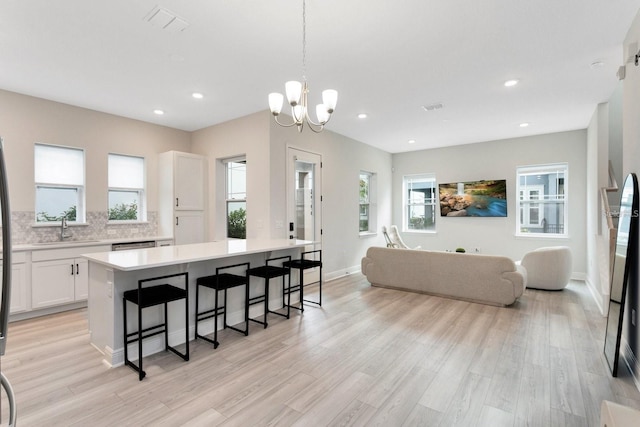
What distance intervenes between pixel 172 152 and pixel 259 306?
303 centimetres

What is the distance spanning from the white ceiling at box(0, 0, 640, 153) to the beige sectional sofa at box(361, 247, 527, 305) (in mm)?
2228

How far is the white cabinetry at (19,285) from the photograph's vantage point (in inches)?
147

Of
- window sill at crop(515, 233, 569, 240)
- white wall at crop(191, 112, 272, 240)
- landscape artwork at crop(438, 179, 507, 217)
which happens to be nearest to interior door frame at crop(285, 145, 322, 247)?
white wall at crop(191, 112, 272, 240)

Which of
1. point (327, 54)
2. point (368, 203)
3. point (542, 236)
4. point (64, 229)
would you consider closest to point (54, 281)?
point (64, 229)

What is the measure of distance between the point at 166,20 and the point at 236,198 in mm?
3263

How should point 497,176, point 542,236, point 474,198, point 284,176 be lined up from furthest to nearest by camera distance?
point 474,198, point 497,176, point 542,236, point 284,176

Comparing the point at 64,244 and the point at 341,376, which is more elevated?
the point at 64,244

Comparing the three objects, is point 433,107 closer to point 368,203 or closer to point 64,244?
point 368,203

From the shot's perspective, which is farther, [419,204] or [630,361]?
[419,204]

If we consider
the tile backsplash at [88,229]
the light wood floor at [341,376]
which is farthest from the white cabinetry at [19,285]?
the tile backsplash at [88,229]

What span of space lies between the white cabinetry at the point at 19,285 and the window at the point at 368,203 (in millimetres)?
5749

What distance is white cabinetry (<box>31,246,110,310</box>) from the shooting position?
12.8 ft

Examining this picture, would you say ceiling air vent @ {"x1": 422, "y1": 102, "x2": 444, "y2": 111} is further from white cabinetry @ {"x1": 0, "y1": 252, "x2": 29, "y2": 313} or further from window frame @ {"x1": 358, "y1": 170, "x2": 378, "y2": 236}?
white cabinetry @ {"x1": 0, "y1": 252, "x2": 29, "y2": 313}

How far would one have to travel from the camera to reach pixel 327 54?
3152 millimetres
